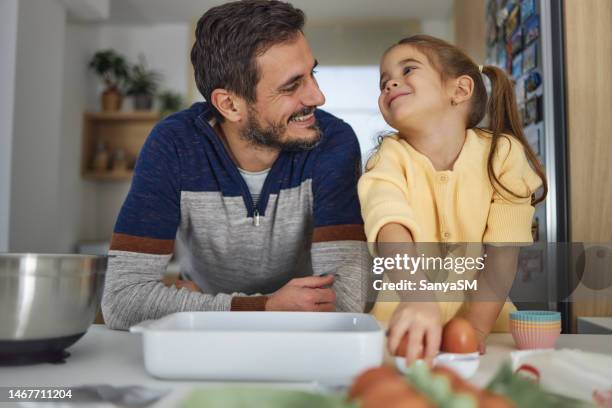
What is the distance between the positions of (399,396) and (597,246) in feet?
3.31

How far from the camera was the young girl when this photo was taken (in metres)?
0.87

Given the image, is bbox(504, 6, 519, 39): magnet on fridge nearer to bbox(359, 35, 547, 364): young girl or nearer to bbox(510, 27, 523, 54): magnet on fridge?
bbox(510, 27, 523, 54): magnet on fridge

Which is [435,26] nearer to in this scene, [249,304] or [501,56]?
[501,56]

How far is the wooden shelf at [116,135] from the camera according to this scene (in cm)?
372

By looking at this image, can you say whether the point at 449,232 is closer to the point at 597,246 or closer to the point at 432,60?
the point at 432,60

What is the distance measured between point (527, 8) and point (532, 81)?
0.72ft

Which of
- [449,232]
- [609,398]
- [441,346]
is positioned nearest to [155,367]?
[441,346]

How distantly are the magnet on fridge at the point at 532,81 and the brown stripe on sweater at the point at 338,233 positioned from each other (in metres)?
0.62

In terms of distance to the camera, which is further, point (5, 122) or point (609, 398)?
point (5, 122)

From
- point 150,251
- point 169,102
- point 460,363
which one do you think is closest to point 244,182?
point 150,251

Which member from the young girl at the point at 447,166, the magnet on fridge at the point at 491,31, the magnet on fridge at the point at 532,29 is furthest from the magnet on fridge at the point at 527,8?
the young girl at the point at 447,166

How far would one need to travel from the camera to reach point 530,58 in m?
1.44

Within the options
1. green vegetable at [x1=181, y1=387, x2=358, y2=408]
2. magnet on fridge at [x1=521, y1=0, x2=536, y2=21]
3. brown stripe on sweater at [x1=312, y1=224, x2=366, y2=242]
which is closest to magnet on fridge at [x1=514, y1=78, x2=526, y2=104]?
magnet on fridge at [x1=521, y1=0, x2=536, y2=21]

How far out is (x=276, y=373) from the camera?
0.56 m
